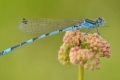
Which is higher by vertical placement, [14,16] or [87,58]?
[14,16]

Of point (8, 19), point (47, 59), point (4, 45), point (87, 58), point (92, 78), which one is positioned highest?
point (8, 19)

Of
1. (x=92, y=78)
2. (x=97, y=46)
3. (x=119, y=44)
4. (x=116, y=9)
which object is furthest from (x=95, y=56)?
(x=116, y=9)

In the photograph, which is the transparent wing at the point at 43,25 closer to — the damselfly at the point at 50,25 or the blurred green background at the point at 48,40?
the damselfly at the point at 50,25

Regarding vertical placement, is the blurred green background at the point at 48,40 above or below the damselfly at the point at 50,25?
above

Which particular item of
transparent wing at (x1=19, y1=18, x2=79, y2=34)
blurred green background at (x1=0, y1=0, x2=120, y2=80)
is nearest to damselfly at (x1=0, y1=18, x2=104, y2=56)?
transparent wing at (x1=19, y1=18, x2=79, y2=34)

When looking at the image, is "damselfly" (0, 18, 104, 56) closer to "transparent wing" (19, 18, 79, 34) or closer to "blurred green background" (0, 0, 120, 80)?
"transparent wing" (19, 18, 79, 34)

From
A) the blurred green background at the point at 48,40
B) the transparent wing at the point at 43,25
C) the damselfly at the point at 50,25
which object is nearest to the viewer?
the damselfly at the point at 50,25

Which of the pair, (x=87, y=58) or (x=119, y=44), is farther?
(x=119, y=44)

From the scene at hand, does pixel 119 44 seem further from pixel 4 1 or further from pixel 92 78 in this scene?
pixel 4 1

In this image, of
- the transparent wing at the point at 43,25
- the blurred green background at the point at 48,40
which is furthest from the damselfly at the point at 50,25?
the blurred green background at the point at 48,40
